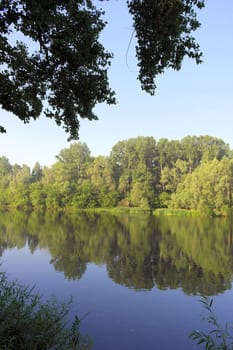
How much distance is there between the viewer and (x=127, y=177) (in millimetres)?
50969

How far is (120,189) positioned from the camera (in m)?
51.7

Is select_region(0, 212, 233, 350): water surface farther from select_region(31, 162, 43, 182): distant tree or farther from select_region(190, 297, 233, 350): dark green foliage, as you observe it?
select_region(31, 162, 43, 182): distant tree

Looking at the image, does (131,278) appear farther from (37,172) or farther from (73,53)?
(37,172)

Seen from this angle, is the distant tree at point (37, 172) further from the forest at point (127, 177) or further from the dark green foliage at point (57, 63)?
the dark green foliage at point (57, 63)

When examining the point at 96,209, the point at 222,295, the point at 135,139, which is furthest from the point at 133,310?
the point at 135,139

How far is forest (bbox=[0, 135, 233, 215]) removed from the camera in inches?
1842

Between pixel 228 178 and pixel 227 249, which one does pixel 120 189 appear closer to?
pixel 228 178

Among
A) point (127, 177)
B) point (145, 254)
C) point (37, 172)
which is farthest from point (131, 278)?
point (37, 172)

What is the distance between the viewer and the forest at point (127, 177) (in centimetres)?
4678

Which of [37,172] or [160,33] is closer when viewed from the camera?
[160,33]

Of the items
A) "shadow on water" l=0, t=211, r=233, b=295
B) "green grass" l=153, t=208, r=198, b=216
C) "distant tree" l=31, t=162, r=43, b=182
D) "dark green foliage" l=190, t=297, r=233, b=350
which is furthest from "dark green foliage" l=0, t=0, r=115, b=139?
"distant tree" l=31, t=162, r=43, b=182

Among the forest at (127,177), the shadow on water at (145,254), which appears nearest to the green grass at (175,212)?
the forest at (127,177)

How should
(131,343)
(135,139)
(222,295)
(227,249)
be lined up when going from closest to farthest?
Result: (131,343), (222,295), (227,249), (135,139)

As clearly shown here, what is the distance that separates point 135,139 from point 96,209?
15628 millimetres
